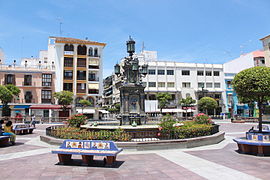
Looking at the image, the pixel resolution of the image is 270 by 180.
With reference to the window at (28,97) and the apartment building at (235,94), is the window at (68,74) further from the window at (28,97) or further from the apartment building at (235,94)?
the apartment building at (235,94)

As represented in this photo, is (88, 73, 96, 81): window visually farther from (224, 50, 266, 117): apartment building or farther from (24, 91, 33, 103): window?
(224, 50, 266, 117): apartment building

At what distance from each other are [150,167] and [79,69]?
146 feet

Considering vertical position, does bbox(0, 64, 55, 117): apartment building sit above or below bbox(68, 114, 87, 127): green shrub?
above

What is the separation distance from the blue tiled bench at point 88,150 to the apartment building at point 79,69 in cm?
3940

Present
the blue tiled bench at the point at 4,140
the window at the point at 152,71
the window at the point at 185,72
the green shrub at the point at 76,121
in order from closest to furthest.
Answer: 1. the blue tiled bench at the point at 4,140
2. the green shrub at the point at 76,121
3. the window at the point at 152,71
4. the window at the point at 185,72

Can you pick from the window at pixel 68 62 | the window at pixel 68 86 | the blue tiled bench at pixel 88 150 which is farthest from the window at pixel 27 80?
the blue tiled bench at pixel 88 150

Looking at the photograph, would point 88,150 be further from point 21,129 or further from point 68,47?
point 68,47

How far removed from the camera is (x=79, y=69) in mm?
49688

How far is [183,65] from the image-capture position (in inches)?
2356

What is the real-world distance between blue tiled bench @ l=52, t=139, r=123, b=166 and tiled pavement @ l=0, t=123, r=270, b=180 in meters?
0.36

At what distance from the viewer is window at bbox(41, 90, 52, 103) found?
46.7 m

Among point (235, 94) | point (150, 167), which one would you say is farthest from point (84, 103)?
point (235, 94)

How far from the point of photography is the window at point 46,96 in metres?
46.7

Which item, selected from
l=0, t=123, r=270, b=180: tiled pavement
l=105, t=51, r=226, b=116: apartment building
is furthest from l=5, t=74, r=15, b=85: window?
l=0, t=123, r=270, b=180: tiled pavement
